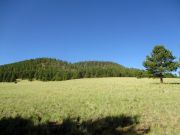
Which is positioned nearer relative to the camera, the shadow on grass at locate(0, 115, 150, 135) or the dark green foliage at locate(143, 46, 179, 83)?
the shadow on grass at locate(0, 115, 150, 135)

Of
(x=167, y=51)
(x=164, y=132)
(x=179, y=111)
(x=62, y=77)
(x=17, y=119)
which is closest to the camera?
(x=164, y=132)

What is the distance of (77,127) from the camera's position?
8469 mm

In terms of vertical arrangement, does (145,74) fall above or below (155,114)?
above

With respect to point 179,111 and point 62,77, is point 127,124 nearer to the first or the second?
point 179,111

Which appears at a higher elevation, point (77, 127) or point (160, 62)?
point (160, 62)

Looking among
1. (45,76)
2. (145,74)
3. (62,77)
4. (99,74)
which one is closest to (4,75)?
(45,76)

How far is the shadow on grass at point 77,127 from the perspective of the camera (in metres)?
7.77

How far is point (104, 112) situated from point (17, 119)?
440cm

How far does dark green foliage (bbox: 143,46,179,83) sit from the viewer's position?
1594 inches

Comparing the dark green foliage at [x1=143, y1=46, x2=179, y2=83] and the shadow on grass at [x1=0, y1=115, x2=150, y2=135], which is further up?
the dark green foliage at [x1=143, y1=46, x2=179, y2=83]

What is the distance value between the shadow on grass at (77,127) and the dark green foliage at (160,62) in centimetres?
3294

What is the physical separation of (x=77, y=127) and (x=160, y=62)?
36.3 metres

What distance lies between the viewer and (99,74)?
449ft

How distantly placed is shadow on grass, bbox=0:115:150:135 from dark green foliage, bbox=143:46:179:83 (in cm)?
3294
